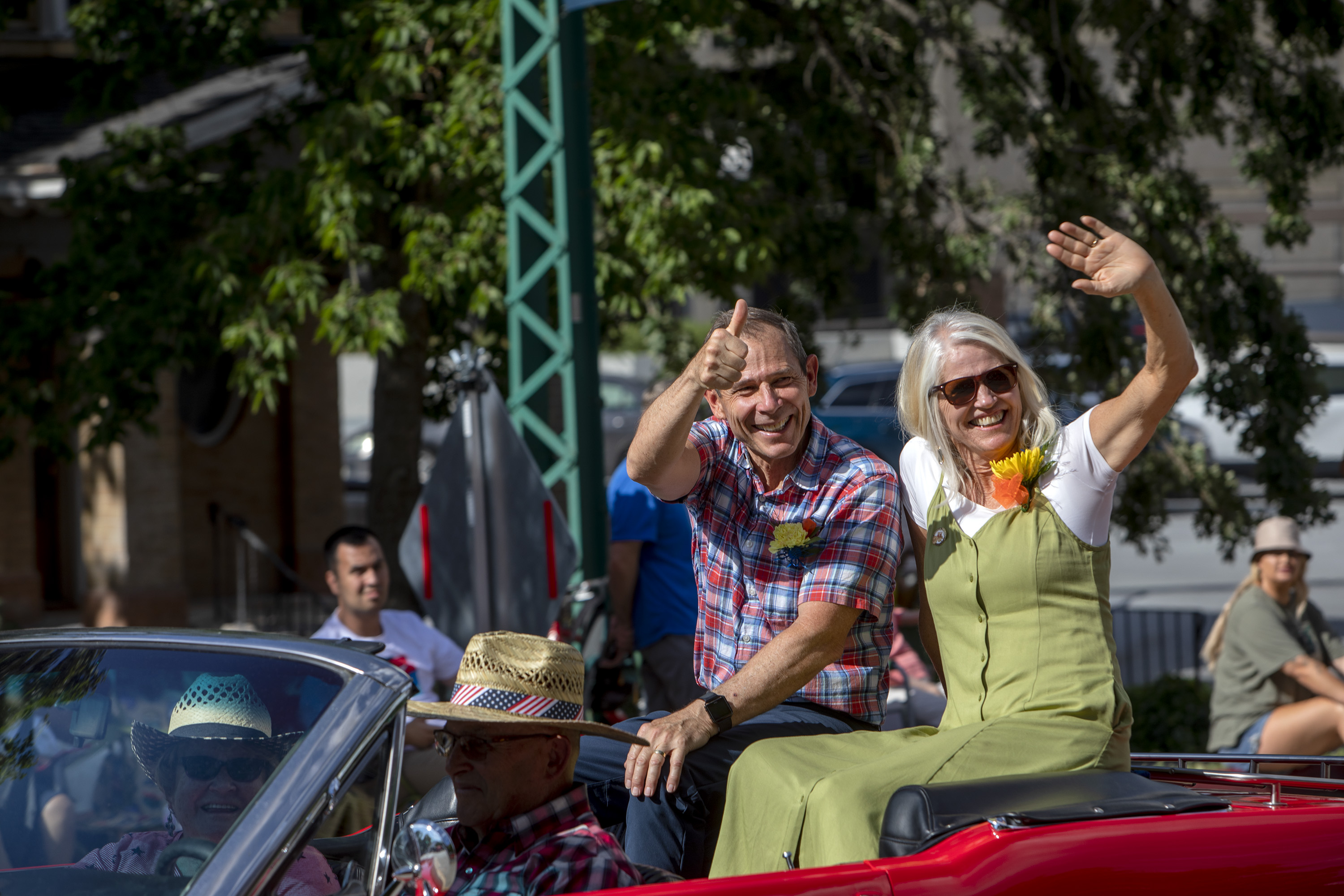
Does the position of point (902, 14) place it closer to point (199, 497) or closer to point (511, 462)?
point (511, 462)

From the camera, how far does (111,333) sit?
8.53 metres

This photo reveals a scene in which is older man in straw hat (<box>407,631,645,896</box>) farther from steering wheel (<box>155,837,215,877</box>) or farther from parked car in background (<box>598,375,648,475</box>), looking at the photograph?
parked car in background (<box>598,375,648,475</box>)

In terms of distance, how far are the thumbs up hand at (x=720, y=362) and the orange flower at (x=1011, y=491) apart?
2.07ft

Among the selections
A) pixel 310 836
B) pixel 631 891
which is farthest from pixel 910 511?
pixel 310 836

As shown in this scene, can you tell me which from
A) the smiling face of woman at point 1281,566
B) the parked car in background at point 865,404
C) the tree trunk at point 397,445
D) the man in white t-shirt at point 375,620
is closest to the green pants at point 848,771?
the man in white t-shirt at point 375,620

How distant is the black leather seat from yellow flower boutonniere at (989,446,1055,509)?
1.94 ft

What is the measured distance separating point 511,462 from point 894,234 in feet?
14.5

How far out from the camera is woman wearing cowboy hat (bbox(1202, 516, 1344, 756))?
663 cm

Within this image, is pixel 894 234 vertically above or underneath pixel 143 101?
underneath

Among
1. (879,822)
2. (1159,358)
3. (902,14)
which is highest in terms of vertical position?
(902,14)

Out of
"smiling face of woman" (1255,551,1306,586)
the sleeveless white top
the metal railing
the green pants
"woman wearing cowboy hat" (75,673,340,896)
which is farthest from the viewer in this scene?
the metal railing

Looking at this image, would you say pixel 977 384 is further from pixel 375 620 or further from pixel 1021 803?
pixel 375 620

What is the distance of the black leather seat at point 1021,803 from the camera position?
2725 millimetres

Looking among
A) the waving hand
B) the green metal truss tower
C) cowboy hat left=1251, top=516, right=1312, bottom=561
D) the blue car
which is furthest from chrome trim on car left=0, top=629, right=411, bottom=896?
the blue car
